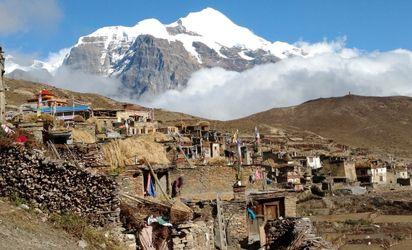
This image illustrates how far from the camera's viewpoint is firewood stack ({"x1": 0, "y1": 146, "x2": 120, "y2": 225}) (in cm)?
1541

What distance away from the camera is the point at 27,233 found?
1334 centimetres

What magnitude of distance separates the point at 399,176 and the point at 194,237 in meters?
92.7

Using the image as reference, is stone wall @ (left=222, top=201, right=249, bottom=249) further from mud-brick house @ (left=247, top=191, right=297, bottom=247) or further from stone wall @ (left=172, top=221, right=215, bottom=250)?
stone wall @ (left=172, top=221, right=215, bottom=250)

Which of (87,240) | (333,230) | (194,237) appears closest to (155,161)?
(194,237)

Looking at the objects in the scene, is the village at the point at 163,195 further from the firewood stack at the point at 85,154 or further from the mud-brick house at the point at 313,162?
the mud-brick house at the point at 313,162

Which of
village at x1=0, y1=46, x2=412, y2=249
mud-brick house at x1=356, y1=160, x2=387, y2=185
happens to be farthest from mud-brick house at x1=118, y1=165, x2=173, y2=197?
mud-brick house at x1=356, y1=160, x2=387, y2=185

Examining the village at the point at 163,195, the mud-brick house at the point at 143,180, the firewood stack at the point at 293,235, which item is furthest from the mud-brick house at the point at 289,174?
the firewood stack at the point at 293,235

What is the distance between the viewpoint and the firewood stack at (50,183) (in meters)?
15.4

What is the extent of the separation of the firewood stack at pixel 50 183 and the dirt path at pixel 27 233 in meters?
0.67

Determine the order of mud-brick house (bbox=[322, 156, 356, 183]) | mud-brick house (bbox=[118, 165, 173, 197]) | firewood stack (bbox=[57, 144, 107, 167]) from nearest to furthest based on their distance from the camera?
mud-brick house (bbox=[118, 165, 173, 197])
firewood stack (bbox=[57, 144, 107, 167])
mud-brick house (bbox=[322, 156, 356, 183])

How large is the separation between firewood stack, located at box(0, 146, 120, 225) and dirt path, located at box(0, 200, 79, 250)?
67 centimetres

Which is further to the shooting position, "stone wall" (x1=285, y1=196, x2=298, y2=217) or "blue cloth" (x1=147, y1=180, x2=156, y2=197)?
"stone wall" (x1=285, y1=196, x2=298, y2=217)

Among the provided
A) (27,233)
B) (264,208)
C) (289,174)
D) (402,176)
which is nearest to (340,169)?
(402,176)

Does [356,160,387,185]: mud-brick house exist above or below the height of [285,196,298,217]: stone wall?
above
